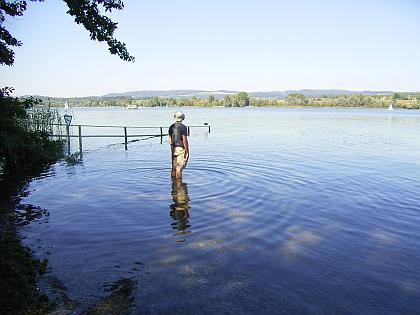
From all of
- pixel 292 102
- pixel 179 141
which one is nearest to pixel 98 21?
pixel 179 141

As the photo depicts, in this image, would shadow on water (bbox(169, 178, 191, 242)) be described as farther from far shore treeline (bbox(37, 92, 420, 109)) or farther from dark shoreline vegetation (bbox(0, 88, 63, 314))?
far shore treeline (bbox(37, 92, 420, 109))

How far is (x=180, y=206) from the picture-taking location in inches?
372

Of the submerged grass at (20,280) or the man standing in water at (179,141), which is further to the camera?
the man standing in water at (179,141)

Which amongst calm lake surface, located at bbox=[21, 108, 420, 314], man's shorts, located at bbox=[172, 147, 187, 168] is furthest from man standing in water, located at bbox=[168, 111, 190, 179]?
calm lake surface, located at bbox=[21, 108, 420, 314]

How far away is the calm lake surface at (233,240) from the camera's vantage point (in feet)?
16.2

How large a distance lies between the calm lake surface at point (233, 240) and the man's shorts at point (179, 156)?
2.29 ft

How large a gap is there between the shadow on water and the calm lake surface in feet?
0.11

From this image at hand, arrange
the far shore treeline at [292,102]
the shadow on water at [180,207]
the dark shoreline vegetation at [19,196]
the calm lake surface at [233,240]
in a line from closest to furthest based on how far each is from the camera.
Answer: the dark shoreline vegetation at [19,196]
the calm lake surface at [233,240]
the shadow on water at [180,207]
the far shore treeline at [292,102]

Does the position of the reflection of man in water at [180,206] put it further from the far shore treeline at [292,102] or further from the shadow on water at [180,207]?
the far shore treeline at [292,102]

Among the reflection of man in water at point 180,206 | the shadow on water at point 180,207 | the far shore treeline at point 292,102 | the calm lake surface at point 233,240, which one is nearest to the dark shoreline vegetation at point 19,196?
the calm lake surface at point 233,240

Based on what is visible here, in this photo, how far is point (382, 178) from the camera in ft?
45.9

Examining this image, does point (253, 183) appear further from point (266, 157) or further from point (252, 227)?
point (266, 157)

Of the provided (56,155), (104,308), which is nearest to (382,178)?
(104,308)

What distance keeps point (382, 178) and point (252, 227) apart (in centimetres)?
838
